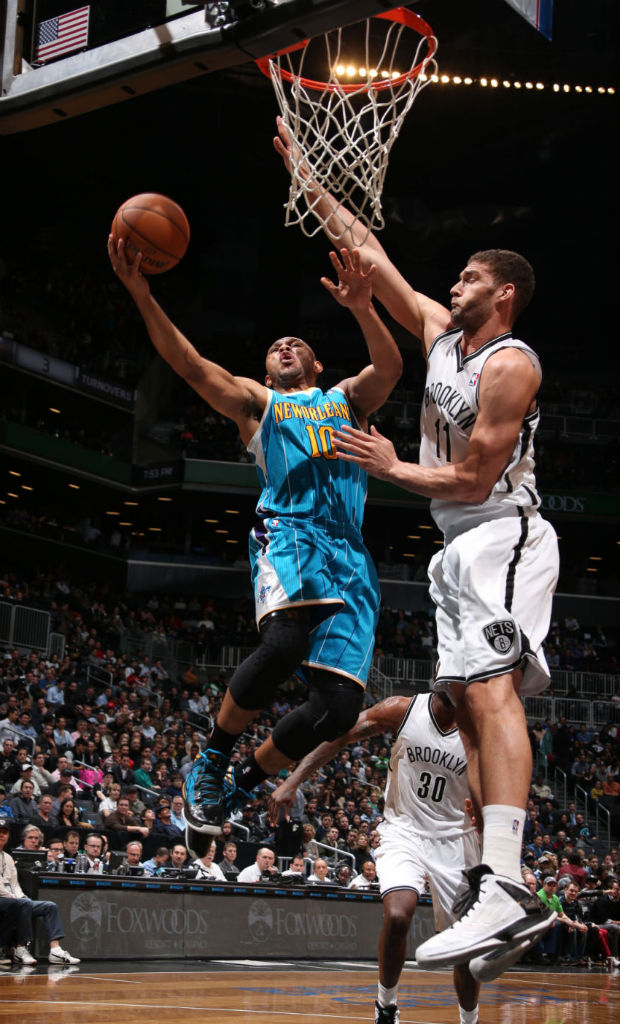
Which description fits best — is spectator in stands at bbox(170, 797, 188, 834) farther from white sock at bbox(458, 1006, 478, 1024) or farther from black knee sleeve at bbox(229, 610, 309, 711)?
black knee sleeve at bbox(229, 610, 309, 711)

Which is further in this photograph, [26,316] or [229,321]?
[229,321]

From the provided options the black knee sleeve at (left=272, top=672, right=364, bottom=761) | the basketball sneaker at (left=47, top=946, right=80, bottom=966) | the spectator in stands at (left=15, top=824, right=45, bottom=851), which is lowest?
the basketball sneaker at (left=47, top=946, right=80, bottom=966)

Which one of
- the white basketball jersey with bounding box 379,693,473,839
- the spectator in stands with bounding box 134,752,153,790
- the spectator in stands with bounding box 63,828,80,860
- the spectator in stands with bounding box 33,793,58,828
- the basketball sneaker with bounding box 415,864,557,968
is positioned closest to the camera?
the basketball sneaker with bounding box 415,864,557,968

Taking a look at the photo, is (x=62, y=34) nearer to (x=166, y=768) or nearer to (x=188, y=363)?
(x=188, y=363)

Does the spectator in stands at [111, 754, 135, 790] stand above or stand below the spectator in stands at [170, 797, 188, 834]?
above

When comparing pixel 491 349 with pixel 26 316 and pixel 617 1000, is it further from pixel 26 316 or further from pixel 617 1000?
pixel 26 316

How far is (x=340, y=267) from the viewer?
5.04 meters

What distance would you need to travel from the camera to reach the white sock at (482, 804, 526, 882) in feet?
12.3

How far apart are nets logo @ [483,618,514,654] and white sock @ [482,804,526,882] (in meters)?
0.54

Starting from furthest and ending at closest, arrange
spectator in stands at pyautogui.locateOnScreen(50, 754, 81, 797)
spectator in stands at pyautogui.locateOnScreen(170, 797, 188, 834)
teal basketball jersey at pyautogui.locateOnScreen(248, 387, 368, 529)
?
spectator in stands at pyautogui.locateOnScreen(170, 797, 188, 834)
spectator in stands at pyautogui.locateOnScreen(50, 754, 81, 797)
teal basketball jersey at pyautogui.locateOnScreen(248, 387, 368, 529)

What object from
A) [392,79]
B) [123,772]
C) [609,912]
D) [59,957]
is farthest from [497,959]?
[609,912]

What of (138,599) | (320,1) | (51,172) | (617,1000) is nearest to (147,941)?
(617,1000)

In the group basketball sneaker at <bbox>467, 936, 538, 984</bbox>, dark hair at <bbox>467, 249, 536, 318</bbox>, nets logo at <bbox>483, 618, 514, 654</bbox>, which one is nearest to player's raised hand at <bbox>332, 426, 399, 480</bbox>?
nets logo at <bbox>483, 618, 514, 654</bbox>

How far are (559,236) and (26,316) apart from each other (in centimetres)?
1529
